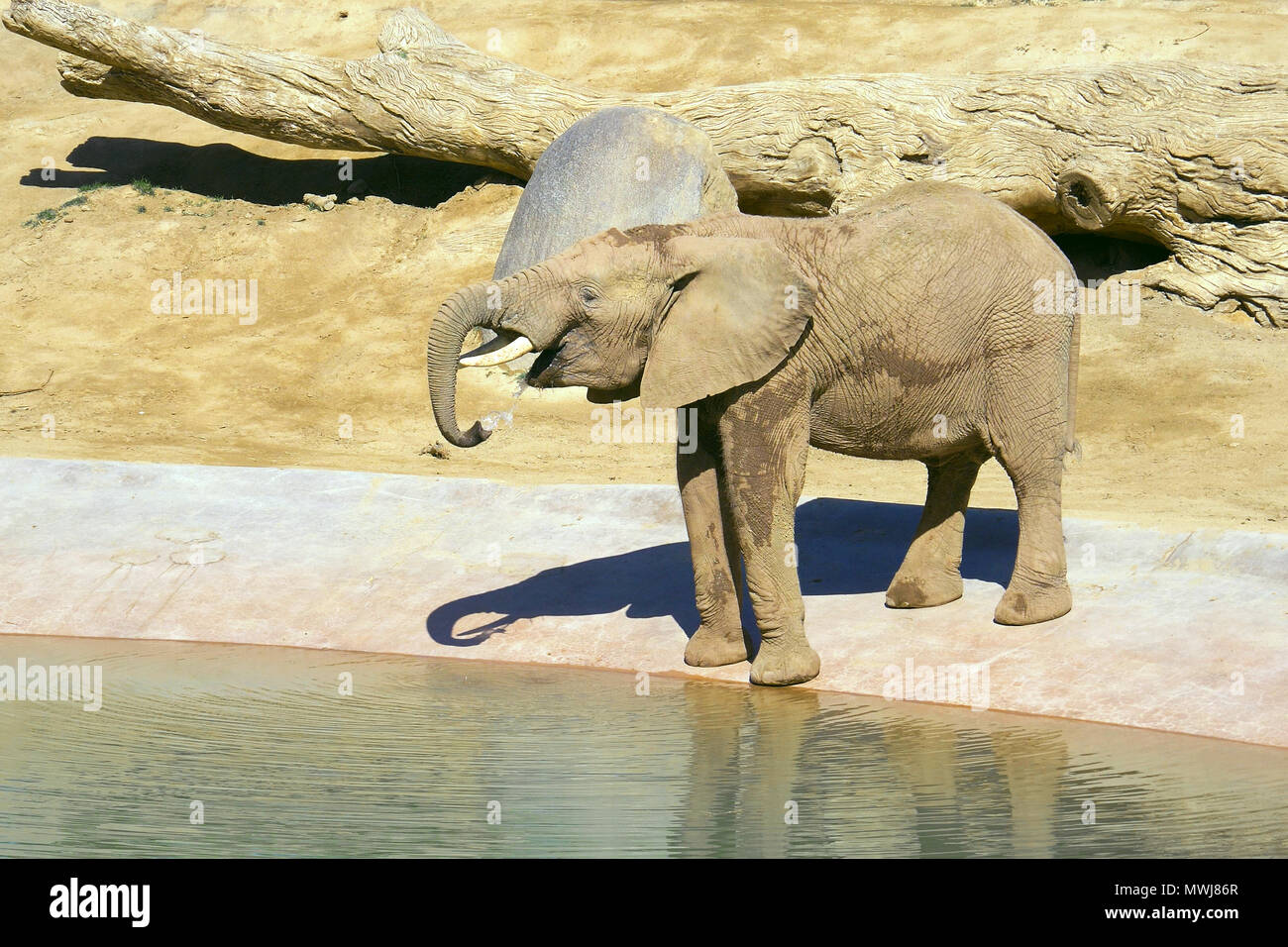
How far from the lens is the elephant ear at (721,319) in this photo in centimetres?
830

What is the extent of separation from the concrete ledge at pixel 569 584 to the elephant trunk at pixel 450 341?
2.29 metres

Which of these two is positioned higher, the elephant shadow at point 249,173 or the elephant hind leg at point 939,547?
the elephant shadow at point 249,173

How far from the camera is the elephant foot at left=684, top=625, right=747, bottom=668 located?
30.5 feet

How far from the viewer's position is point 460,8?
27.2 m

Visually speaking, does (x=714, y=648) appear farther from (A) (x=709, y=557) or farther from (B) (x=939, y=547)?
(B) (x=939, y=547)

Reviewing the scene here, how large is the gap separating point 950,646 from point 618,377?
2.54 meters

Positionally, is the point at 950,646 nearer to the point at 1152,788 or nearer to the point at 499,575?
the point at 1152,788

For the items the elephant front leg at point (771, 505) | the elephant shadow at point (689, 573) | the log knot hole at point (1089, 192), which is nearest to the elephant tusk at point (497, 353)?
the elephant front leg at point (771, 505)

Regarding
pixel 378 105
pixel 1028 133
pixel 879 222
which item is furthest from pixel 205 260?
pixel 879 222

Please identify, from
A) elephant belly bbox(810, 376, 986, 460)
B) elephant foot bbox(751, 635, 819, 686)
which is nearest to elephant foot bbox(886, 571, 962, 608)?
elephant belly bbox(810, 376, 986, 460)

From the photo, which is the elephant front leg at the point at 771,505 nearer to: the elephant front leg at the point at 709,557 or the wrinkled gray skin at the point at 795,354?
the wrinkled gray skin at the point at 795,354

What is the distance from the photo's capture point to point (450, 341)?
7.88 meters

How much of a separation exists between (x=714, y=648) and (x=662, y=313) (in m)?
2.10

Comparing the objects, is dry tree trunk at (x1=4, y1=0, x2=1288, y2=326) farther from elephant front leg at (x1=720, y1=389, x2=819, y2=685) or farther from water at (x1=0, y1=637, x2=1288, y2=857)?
water at (x1=0, y1=637, x2=1288, y2=857)
